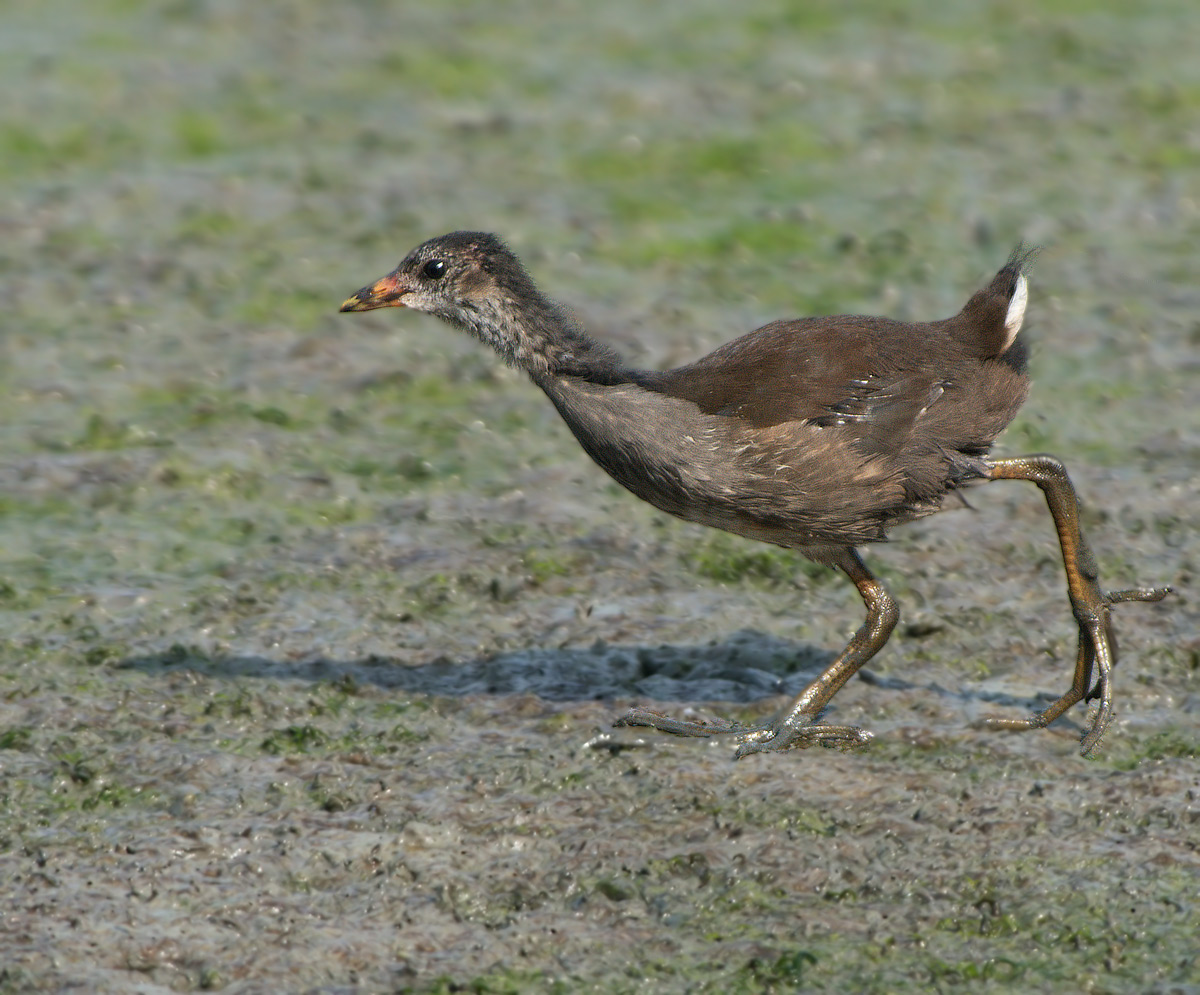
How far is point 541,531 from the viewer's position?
5.91 m

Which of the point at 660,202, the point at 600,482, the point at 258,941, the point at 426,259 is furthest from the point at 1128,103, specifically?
the point at 258,941

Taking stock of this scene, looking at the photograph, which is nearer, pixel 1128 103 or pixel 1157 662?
pixel 1157 662

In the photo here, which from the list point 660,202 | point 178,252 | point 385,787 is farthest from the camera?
point 660,202

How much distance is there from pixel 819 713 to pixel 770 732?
20 cm

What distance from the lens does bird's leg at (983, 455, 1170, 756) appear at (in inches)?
187

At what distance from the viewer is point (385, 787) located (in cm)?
446

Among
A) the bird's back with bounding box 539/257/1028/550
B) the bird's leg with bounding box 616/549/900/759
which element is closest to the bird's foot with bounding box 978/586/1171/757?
the bird's leg with bounding box 616/549/900/759

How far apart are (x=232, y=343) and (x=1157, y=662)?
13.0 feet

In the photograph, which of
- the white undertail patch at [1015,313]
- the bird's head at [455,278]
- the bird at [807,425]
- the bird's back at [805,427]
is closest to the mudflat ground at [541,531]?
the bird at [807,425]

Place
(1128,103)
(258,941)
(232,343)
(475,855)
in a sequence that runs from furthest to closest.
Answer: (1128,103)
(232,343)
(475,855)
(258,941)

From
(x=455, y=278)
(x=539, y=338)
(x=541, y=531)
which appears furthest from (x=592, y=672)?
(x=455, y=278)

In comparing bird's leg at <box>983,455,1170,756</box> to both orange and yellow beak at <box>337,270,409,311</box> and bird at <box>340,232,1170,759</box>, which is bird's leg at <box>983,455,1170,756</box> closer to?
bird at <box>340,232,1170,759</box>

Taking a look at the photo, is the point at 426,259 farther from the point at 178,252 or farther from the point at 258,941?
the point at 178,252

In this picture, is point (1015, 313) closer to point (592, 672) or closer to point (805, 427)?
point (805, 427)
